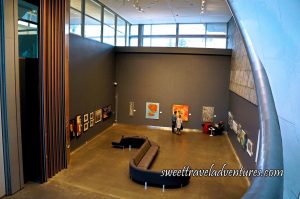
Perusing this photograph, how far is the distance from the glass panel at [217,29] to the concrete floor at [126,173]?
7.80 metres

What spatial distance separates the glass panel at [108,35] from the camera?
591 inches

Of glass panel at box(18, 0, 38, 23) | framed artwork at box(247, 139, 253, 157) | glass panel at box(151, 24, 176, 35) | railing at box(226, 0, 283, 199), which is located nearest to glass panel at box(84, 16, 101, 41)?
glass panel at box(18, 0, 38, 23)

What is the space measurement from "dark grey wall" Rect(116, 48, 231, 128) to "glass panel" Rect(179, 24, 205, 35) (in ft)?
10.3

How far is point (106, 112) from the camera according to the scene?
49.5ft

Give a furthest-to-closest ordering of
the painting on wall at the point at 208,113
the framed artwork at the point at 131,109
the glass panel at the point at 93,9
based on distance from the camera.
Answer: the framed artwork at the point at 131,109, the painting on wall at the point at 208,113, the glass panel at the point at 93,9

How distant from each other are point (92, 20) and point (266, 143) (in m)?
12.9

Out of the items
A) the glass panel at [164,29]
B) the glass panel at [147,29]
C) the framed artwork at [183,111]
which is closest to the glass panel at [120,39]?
the glass panel at [147,29]

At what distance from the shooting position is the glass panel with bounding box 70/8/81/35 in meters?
11.3

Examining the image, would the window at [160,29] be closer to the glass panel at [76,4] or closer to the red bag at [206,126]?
the red bag at [206,126]

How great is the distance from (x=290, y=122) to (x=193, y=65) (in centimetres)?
1395

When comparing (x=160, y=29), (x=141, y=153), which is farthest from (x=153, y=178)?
(x=160, y=29)

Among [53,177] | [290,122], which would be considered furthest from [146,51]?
[290,122]

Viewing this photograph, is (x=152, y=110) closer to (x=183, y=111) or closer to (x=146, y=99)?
(x=146, y=99)

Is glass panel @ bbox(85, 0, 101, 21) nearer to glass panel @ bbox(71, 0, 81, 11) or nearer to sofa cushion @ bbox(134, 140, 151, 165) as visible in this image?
glass panel @ bbox(71, 0, 81, 11)
